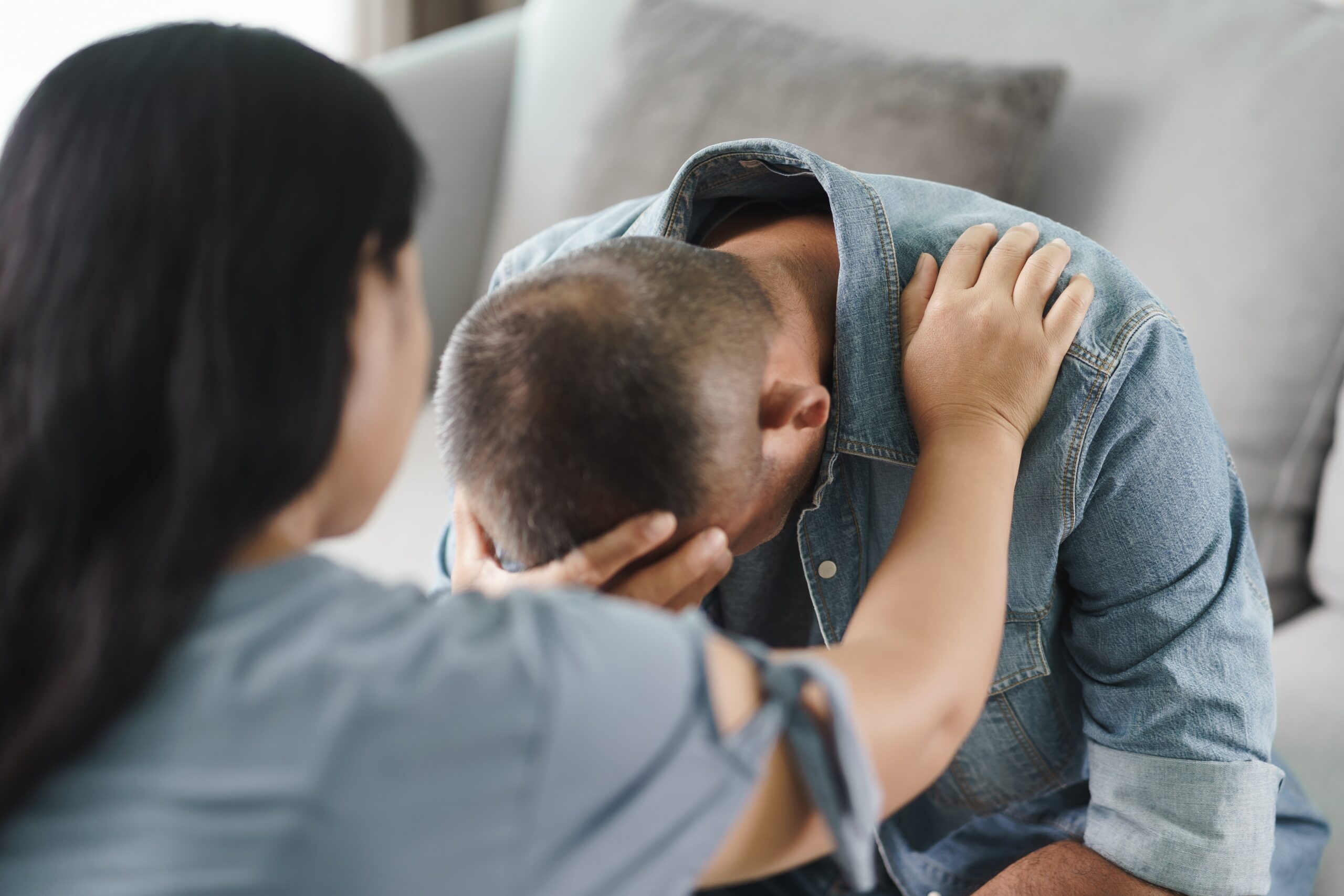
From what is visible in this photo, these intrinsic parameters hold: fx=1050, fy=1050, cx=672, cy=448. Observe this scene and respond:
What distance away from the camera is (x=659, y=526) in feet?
2.23

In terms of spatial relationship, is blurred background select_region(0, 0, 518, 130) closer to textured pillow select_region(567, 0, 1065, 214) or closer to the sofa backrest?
textured pillow select_region(567, 0, 1065, 214)

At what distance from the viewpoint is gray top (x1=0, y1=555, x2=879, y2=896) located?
0.42 meters

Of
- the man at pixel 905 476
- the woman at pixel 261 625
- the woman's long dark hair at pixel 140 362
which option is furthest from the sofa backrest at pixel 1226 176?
the woman's long dark hair at pixel 140 362

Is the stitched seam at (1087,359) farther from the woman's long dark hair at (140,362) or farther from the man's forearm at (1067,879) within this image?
the woman's long dark hair at (140,362)

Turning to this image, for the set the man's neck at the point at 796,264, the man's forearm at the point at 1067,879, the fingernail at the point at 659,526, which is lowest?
the man's forearm at the point at 1067,879

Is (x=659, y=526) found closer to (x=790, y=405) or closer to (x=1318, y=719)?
(x=790, y=405)

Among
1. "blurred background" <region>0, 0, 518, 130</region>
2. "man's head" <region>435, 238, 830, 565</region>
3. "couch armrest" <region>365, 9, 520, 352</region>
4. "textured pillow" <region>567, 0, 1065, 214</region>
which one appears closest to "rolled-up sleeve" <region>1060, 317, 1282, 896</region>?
"man's head" <region>435, 238, 830, 565</region>

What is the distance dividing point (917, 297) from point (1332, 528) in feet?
2.11

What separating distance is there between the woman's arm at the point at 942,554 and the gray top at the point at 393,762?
0.04m

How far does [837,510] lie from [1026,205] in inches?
25.2

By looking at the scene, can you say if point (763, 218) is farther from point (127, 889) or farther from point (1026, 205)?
point (127, 889)

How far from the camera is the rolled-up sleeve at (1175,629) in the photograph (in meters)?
0.77

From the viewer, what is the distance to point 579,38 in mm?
→ 1550

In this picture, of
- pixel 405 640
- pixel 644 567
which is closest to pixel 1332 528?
pixel 644 567
